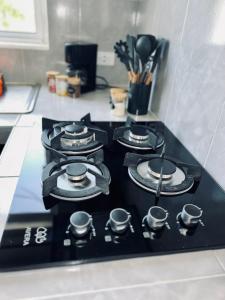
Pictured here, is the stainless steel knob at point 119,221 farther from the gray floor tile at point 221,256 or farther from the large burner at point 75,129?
the large burner at point 75,129

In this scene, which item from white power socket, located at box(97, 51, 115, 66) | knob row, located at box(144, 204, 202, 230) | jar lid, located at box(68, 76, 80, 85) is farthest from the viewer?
white power socket, located at box(97, 51, 115, 66)

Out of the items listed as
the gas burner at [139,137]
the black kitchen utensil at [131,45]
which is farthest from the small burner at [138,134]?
the black kitchen utensil at [131,45]

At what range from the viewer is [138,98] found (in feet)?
3.57

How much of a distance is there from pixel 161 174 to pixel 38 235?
33 centimetres

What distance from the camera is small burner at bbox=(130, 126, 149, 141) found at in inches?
33.9

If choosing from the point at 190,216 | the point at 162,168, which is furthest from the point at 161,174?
the point at 190,216

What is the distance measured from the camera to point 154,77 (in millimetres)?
1146

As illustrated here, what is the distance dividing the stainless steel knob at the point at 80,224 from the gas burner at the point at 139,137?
0.41 m

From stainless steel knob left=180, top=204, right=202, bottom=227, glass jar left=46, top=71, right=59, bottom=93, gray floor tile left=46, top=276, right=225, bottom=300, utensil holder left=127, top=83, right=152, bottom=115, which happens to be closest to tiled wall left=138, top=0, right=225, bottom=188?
utensil holder left=127, top=83, right=152, bottom=115

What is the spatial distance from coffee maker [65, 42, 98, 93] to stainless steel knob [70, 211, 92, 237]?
37.7 inches

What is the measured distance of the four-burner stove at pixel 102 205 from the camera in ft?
1.47

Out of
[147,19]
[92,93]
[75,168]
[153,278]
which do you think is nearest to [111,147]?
[75,168]

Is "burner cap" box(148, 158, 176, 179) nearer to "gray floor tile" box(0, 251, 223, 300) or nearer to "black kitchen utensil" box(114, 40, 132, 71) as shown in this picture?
"gray floor tile" box(0, 251, 223, 300)

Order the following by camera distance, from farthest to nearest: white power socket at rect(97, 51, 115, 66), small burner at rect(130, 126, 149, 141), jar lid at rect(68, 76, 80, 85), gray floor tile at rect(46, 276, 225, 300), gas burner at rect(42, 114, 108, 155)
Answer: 1. white power socket at rect(97, 51, 115, 66)
2. jar lid at rect(68, 76, 80, 85)
3. small burner at rect(130, 126, 149, 141)
4. gas burner at rect(42, 114, 108, 155)
5. gray floor tile at rect(46, 276, 225, 300)
